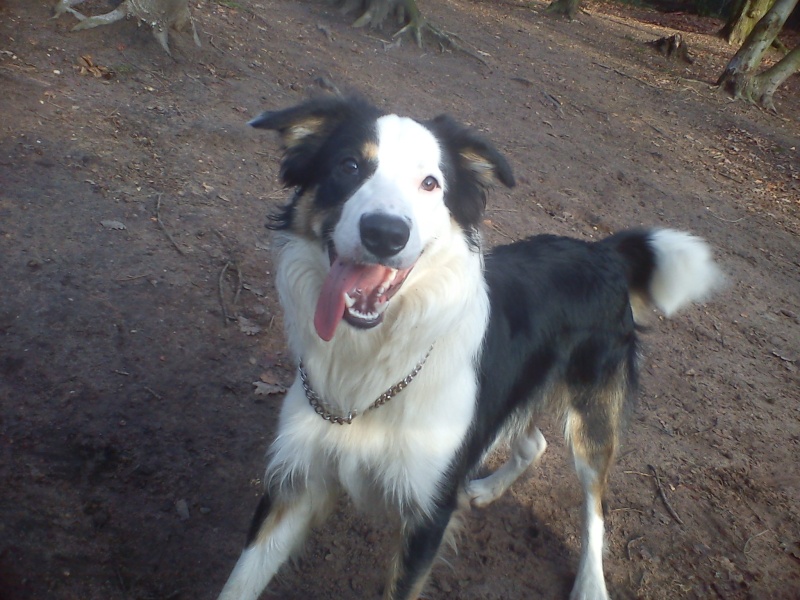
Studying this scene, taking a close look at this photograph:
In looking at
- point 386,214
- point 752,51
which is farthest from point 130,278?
point 752,51

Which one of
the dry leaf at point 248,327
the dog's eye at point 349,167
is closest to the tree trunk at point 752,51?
the dry leaf at point 248,327

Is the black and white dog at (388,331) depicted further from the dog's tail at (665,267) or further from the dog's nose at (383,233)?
the dog's tail at (665,267)

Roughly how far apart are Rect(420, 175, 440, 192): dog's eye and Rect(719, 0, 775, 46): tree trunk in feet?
64.8

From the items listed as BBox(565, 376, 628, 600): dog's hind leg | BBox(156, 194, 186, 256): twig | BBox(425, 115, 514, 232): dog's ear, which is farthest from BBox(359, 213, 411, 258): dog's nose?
BBox(156, 194, 186, 256): twig

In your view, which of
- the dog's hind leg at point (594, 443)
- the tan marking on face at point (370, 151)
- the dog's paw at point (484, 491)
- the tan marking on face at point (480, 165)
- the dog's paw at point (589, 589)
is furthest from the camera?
the dog's paw at point (484, 491)

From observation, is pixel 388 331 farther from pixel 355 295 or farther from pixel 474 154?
pixel 474 154

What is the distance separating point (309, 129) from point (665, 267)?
2.08m

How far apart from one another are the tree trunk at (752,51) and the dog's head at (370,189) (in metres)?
12.2

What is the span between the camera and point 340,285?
226cm

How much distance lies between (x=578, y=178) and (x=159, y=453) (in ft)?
19.7

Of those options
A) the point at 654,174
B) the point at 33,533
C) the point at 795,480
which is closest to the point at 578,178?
the point at 654,174

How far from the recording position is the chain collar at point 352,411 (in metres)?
2.44

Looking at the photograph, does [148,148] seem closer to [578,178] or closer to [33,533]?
[33,533]

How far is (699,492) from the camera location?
12.3 feet
